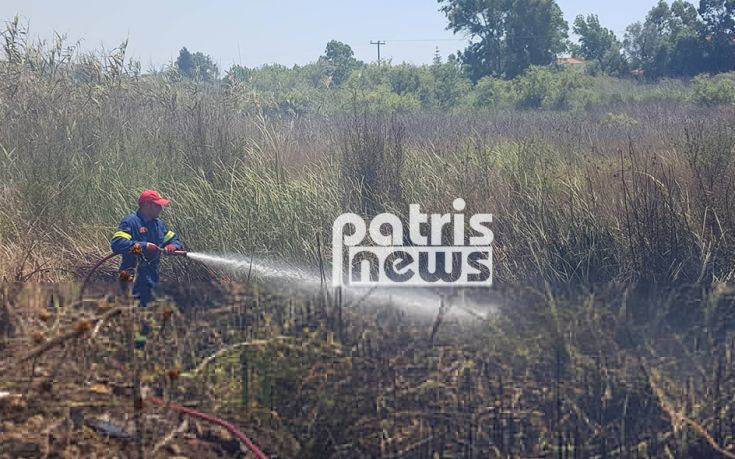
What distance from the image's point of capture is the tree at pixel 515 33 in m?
40.3

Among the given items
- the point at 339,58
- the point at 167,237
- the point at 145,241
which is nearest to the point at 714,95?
the point at 167,237

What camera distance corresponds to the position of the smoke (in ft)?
20.6

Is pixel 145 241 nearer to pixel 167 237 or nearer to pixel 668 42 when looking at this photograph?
pixel 167 237

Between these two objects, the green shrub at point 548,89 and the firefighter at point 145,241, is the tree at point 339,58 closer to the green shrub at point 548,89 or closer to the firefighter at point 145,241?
the green shrub at point 548,89

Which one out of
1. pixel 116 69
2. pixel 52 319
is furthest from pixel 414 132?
pixel 52 319

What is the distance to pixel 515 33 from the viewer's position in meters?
40.5

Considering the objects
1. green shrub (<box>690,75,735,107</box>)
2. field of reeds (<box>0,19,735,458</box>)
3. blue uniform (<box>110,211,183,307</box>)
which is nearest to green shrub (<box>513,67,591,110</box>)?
green shrub (<box>690,75,735,107</box>)

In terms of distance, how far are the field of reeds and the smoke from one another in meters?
0.13

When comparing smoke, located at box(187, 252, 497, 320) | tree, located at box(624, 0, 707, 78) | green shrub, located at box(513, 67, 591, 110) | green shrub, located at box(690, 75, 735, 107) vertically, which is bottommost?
smoke, located at box(187, 252, 497, 320)

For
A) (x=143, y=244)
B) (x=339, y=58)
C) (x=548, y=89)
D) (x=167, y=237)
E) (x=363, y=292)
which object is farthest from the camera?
(x=339, y=58)

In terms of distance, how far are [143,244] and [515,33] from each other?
121 feet

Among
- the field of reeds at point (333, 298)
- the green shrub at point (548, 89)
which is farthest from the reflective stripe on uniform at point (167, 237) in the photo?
the green shrub at point (548, 89)

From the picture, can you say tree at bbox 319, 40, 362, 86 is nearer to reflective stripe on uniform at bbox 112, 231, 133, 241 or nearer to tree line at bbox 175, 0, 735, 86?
tree line at bbox 175, 0, 735, 86

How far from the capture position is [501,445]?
4145 mm
